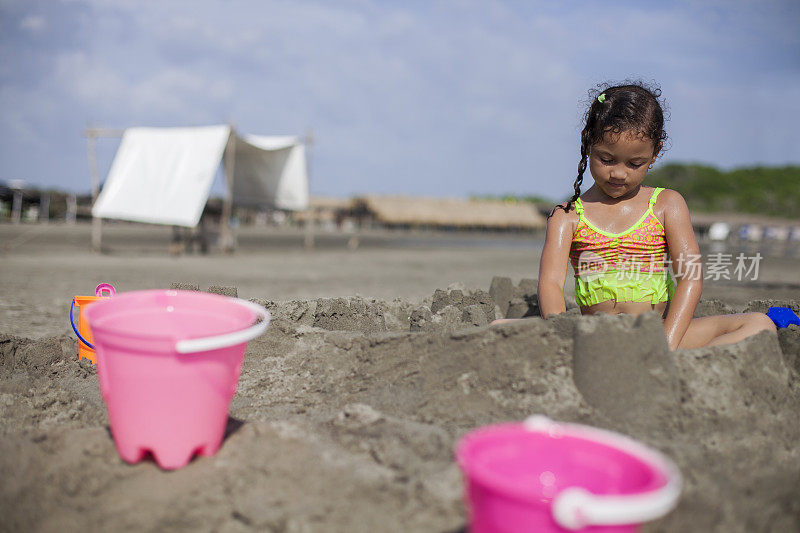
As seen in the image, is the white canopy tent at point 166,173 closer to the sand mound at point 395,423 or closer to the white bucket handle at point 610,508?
the sand mound at point 395,423

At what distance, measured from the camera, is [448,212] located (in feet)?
96.3

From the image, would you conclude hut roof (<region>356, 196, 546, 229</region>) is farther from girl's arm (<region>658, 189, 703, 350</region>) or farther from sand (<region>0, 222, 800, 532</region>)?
girl's arm (<region>658, 189, 703, 350</region>)

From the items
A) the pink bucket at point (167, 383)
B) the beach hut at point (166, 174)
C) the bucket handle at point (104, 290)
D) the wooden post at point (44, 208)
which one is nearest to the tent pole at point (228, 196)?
the beach hut at point (166, 174)

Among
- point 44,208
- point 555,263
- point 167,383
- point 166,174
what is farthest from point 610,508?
point 44,208

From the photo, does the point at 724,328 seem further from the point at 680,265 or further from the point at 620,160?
the point at 620,160

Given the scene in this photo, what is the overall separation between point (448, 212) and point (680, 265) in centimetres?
2695

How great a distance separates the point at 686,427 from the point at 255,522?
1.41 metres

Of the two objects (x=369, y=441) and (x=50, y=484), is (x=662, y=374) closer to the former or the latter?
(x=369, y=441)

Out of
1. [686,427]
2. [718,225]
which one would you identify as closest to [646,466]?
[686,427]

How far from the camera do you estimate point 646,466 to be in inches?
42.6

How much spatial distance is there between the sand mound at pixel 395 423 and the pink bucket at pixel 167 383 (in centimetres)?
8

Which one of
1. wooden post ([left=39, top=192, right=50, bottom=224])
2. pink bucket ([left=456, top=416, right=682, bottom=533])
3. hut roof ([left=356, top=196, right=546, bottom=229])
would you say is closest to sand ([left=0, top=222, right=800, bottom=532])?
pink bucket ([left=456, top=416, right=682, bottom=533])

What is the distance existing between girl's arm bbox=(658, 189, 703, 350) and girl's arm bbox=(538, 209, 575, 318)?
426mm

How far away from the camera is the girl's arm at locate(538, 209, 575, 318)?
2590mm
